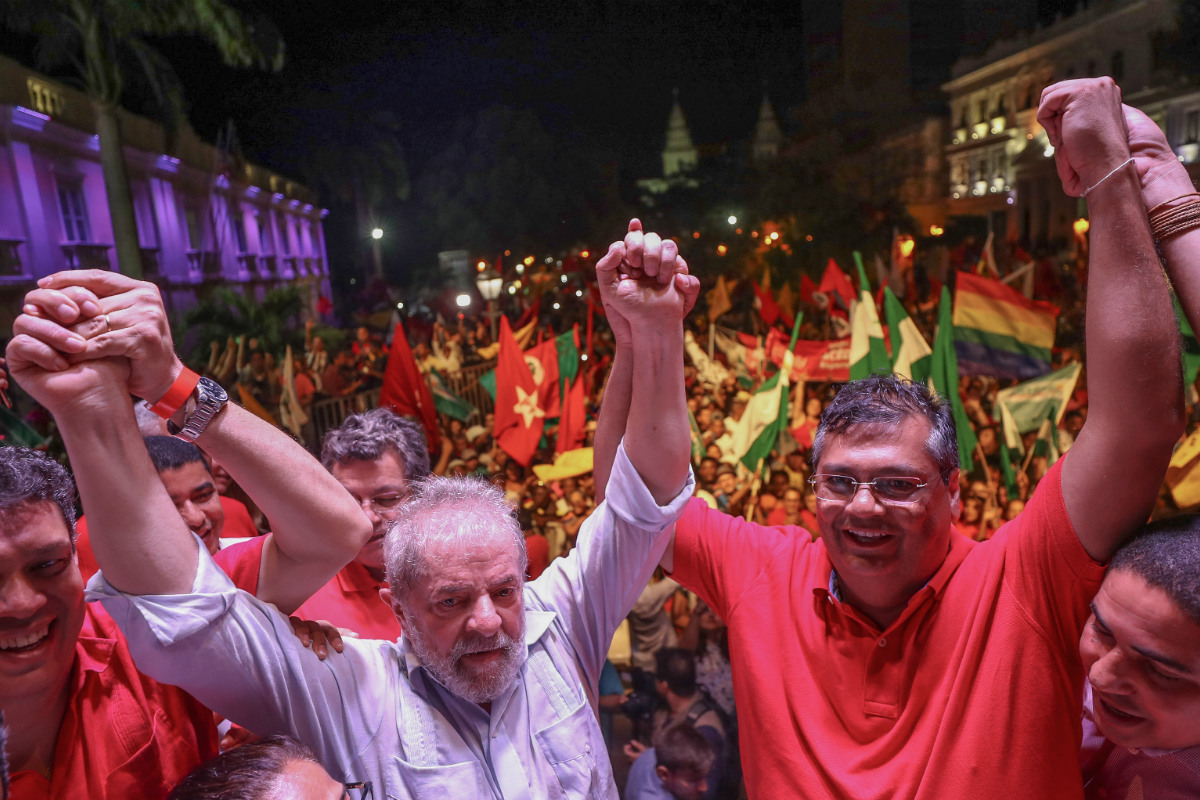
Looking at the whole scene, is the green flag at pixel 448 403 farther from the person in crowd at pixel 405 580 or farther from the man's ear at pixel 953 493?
the man's ear at pixel 953 493

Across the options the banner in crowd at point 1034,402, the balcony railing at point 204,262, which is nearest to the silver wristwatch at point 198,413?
the banner in crowd at point 1034,402

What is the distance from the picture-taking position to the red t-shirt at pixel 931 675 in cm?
128

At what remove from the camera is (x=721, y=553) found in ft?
5.58

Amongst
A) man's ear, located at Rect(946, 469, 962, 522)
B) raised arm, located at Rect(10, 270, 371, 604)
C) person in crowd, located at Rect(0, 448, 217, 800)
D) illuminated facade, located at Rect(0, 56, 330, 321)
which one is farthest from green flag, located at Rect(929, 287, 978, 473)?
illuminated facade, located at Rect(0, 56, 330, 321)

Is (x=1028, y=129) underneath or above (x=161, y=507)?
above

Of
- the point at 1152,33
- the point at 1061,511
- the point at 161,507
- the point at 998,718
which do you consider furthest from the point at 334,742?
the point at 1152,33

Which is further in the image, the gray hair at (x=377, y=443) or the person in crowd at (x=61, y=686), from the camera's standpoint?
the gray hair at (x=377, y=443)

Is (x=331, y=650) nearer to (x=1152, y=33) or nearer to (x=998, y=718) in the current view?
(x=998, y=718)

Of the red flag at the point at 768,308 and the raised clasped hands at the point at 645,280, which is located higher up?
the raised clasped hands at the point at 645,280

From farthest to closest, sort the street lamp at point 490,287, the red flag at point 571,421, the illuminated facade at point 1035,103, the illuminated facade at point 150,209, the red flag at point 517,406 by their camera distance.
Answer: the illuminated facade at point 1035,103
the street lamp at point 490,287
the red flag at point 517,406
the red flag at point 571,421
the illuminated facade at point 150,209

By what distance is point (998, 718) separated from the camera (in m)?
1.28

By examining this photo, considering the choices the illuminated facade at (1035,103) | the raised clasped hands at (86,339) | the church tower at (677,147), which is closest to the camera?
the raised clasped hands at (86,339)

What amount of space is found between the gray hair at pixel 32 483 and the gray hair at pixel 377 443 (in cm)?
76

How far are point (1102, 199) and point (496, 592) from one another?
1.11m
